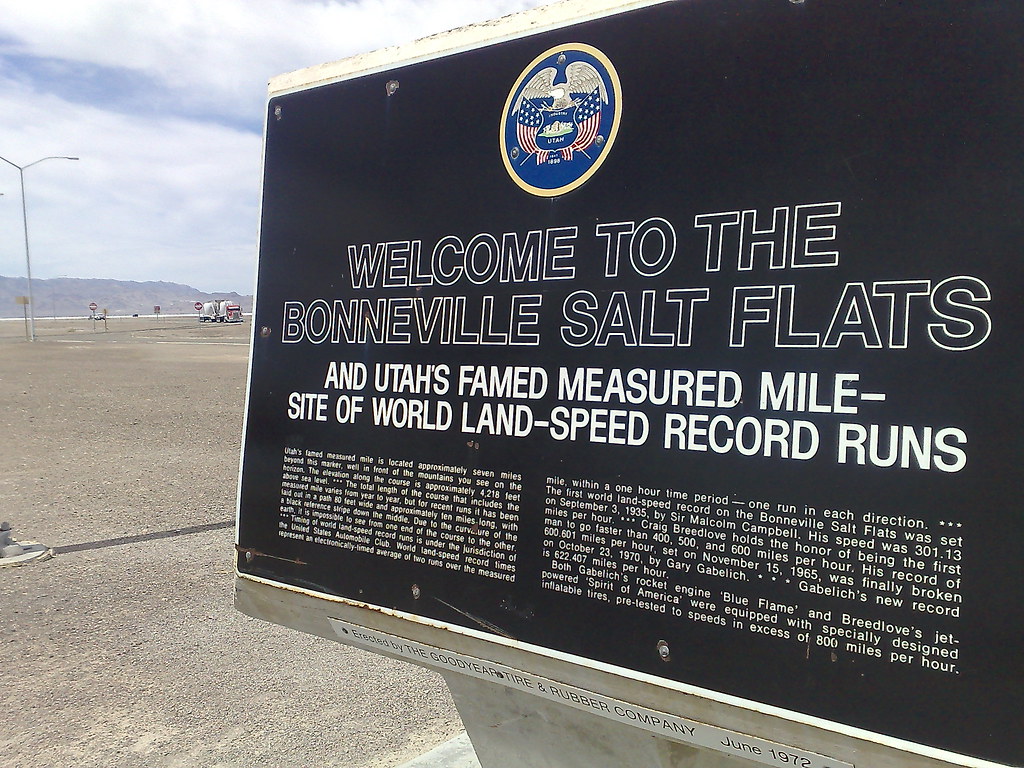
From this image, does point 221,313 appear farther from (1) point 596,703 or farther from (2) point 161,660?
(1) point 596,703

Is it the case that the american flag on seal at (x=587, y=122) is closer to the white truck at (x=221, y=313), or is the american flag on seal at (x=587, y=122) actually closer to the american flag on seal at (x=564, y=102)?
the american flag on seal at (x=564, y=102)

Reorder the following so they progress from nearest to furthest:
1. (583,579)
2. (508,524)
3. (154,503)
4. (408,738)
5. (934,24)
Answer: (934,24), (583,579), (508,524), (408,738), (154,503)

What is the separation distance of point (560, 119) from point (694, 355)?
668 mm

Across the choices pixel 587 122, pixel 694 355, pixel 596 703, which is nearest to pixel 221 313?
pixel 587 122

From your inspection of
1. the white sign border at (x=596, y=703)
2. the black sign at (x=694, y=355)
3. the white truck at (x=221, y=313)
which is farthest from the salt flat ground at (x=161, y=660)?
the white truck at (x=221, y=313)

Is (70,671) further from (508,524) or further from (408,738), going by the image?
(508,524)

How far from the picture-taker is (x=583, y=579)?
1.93 metres

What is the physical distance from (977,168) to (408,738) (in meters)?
2.90

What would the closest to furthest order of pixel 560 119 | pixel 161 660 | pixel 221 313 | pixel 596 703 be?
pixel 596 703 < pixel 560 119 < pixel 161 660 < pixel 221 313

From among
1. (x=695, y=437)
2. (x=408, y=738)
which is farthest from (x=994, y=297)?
(x=408, y=738)

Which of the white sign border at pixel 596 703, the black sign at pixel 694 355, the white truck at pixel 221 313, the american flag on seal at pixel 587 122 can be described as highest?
the white truck at pixel 221 313

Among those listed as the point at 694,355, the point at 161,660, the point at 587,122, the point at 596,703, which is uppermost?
the point at 587,122

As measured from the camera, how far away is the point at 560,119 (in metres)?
2.07

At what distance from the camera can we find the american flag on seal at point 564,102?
79.7 inches
